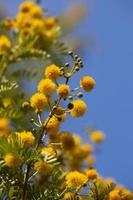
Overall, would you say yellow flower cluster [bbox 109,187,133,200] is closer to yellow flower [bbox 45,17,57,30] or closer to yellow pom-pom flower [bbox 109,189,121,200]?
yellow pom-pom flower [bbox 109,189,121,200]

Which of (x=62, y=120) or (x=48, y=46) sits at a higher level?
(x=48, y=46)

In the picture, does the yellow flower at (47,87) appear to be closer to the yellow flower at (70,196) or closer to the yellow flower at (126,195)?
the yellow flower at (70,196)

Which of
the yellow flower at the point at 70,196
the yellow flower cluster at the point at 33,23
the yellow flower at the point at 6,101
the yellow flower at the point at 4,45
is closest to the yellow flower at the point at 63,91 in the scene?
the yellow flower at the point at 70,196

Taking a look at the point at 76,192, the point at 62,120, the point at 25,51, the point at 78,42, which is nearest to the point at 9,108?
the point at 62,120

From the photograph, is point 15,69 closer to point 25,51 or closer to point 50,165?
point 25,51

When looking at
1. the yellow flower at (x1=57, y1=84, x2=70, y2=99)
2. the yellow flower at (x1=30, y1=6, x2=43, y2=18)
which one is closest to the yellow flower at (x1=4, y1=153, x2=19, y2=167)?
the yellow flower at (x1=57, y1=84, x2=70, y2=99)
